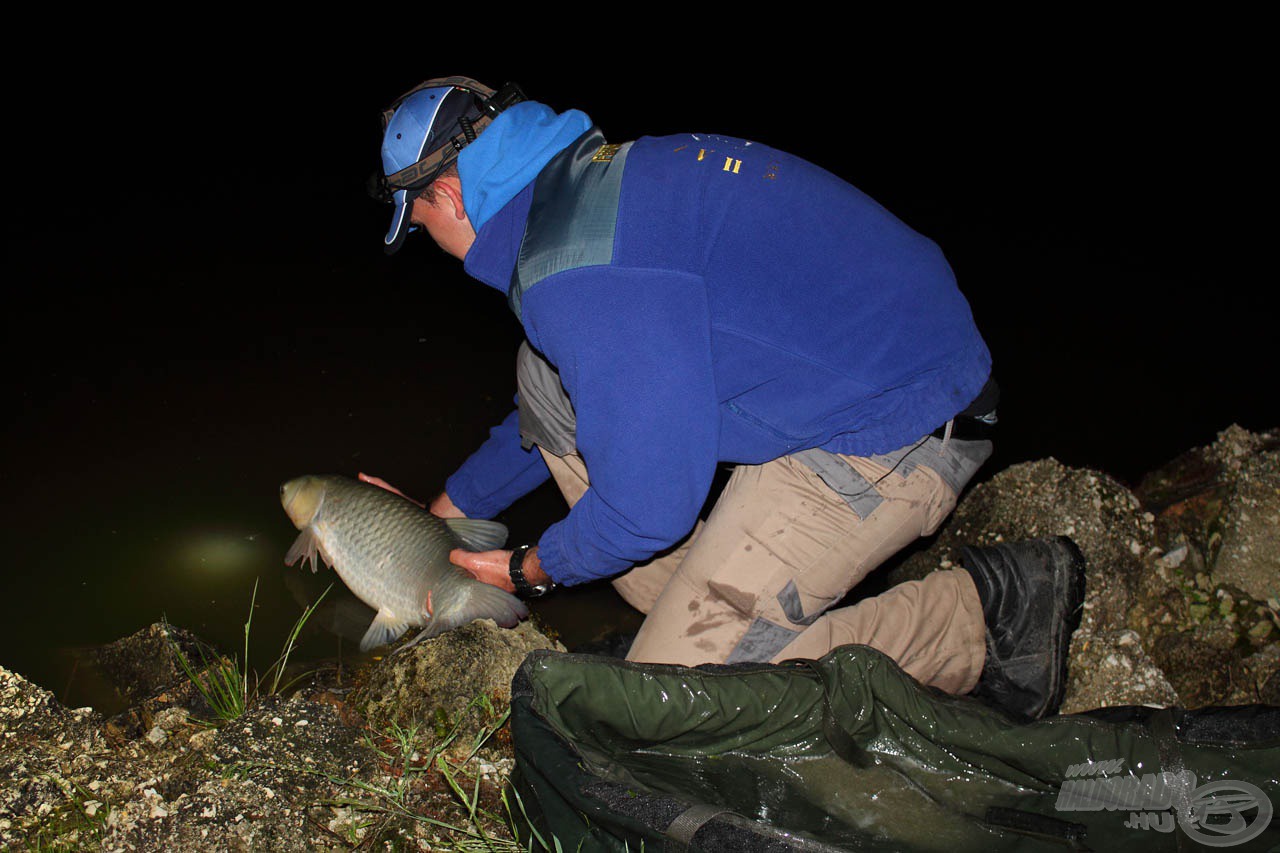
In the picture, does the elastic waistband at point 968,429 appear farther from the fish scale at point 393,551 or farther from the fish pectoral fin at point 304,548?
the fish pectoral fin at point 304,548

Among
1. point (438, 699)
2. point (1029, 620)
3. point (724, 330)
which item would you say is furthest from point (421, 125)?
point (1029, 620)

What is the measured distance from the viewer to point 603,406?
1.96 metres

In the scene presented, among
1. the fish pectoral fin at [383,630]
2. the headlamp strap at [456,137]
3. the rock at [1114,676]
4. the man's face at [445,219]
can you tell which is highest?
the headlamp strap at [456,137]

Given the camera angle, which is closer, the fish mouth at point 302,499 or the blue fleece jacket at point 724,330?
the blue fleece jacket at point 724,330

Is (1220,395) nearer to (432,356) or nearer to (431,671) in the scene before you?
(432,356)

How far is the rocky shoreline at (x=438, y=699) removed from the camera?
1919 mm

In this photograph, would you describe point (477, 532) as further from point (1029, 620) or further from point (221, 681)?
point (1029, 620)

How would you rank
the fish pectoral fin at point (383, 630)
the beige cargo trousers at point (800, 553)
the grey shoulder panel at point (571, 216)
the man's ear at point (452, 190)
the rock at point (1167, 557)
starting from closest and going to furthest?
the grey shoulder panel at point (571, 216), the man's ear at point (452, 190), the beige cargo trousers at point (800, 553), the rock at point (1167, 557), the fish pectoral fin at point (383, 630)

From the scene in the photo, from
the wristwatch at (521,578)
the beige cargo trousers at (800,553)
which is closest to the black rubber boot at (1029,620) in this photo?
the beige cargo trousers at (800,553)

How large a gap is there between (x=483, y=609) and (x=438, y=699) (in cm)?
48

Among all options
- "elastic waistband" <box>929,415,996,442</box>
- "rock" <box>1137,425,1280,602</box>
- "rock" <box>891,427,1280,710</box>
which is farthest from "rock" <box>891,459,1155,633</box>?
"elastic waistband" <box>929,415,996,442</box>

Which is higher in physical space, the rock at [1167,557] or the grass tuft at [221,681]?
the grass tuft at [221,681]

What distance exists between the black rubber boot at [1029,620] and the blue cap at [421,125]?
6.24 feet

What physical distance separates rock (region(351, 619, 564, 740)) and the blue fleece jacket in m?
0.37
